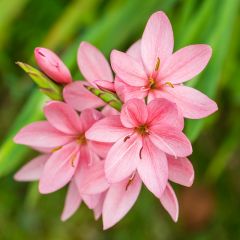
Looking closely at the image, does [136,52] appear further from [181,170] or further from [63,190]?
[63,190]

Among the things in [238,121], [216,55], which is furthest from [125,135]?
[238,121]

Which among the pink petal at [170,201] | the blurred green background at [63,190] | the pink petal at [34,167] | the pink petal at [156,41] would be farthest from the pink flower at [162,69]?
the blurred green background at [63,190]

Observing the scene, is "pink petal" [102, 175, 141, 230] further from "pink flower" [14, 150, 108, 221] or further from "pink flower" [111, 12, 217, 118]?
"pink flower" [111, 12, 217, 118]

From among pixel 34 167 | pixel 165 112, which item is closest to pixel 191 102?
pixel 165 112

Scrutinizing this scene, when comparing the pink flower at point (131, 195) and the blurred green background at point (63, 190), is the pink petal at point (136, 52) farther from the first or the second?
the blurred green background at point (63, 190)

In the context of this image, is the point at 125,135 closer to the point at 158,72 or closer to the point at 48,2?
the point at 158,72

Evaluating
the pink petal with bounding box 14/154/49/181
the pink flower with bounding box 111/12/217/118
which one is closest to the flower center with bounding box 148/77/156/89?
the pink flower with bounding box 111/12/217/118
